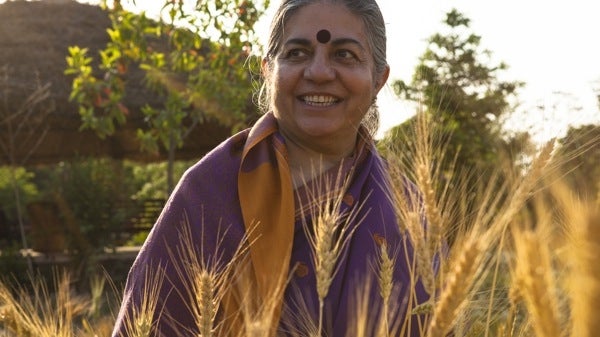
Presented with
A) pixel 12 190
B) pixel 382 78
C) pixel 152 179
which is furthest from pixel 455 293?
pixel 152 179

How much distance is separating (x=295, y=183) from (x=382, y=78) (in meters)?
0.39

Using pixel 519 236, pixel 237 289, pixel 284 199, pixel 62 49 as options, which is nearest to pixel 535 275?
pixel 519 236

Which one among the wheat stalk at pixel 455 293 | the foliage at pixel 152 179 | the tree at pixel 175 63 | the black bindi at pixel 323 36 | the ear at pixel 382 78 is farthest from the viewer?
the foliage at pixel 152 179

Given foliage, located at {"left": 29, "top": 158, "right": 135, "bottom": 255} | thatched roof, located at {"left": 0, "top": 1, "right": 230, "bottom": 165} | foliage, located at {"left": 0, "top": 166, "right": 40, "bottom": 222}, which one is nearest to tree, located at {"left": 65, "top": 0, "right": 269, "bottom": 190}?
foliage, located at {"left": 29, "top": 158, "right": 135, "bottom": 255}

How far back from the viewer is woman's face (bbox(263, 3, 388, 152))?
2.12 m

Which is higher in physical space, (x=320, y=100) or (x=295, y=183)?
(x=320, y=100)

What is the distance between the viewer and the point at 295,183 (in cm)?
216

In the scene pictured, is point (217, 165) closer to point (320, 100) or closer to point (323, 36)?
point (320, 100)

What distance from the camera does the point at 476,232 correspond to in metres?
0.98

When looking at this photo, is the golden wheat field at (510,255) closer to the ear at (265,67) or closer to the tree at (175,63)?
the ear at (265,67)

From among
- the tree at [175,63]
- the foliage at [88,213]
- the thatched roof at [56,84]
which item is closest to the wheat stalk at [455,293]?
the tree at [175,63]

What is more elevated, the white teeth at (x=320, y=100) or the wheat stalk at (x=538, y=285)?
the white teeth at (x=320, y=100)

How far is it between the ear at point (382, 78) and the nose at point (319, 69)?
23cm

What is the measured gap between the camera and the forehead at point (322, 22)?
213cm
